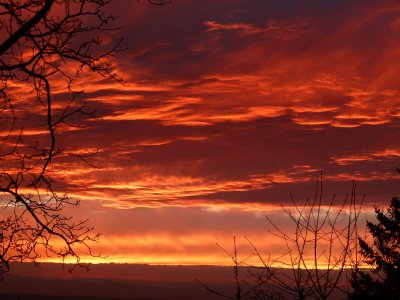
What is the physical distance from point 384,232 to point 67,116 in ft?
98.7

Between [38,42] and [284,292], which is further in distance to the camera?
[38,42]

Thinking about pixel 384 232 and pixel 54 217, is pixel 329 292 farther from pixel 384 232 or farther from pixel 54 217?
pixel 384 232

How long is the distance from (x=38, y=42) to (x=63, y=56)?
0.45m

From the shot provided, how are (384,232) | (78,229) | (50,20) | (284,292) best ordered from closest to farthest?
(284,292) → (50,20) → (78,229) → (384,232)

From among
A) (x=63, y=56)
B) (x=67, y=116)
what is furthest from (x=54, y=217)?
(x=63, y=56)

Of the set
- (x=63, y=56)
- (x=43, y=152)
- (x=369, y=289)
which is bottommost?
(x=369, y=289)

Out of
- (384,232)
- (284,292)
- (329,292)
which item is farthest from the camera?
(384,232)

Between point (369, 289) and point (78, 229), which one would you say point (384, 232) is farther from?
point (78, 229)

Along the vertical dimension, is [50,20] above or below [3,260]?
above

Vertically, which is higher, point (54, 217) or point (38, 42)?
point (38, 42)

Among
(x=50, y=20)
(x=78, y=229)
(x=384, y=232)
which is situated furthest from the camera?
(x=384, y=232)

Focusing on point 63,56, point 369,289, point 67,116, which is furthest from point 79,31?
point 369,289

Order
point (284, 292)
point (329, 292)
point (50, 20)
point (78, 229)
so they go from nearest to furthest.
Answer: point (329, 292) → point (284, 292) → point (50, 20) → point (78, 229)

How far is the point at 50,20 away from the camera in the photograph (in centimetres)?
998
